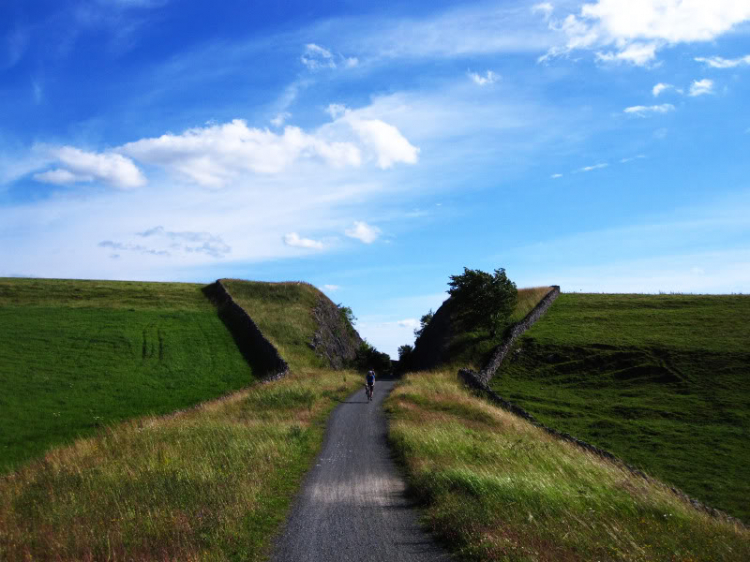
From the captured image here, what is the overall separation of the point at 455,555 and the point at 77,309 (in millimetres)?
64352

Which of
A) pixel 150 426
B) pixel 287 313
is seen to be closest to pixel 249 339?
pixel 287 313

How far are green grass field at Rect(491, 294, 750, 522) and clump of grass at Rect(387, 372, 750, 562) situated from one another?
963 cm

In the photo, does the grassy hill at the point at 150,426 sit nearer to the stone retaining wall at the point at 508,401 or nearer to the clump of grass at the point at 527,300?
the stone retaining wall at the point at 508,401

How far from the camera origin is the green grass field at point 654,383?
26.5m

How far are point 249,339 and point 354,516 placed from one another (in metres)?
47.8

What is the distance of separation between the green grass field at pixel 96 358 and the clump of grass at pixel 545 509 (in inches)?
754

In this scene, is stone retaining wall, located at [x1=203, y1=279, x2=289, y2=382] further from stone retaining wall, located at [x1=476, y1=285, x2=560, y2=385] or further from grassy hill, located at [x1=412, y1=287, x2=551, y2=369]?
stone retaining wall, located at [x1=476, y1=285, x2=560, y2=385]

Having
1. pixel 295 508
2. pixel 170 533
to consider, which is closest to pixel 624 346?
pixel 295 508

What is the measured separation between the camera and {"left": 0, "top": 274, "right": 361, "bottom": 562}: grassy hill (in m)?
9.84

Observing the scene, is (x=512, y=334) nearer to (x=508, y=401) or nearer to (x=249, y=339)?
(x=508, y=401)

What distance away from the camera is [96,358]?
4606 cm

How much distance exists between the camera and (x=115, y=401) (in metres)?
35.0

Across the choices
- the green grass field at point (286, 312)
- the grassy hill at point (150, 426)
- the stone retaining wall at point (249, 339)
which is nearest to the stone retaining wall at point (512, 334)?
the grassy hill at point (150, 426)

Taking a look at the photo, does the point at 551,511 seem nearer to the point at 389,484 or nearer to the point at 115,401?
the point at 389,484
